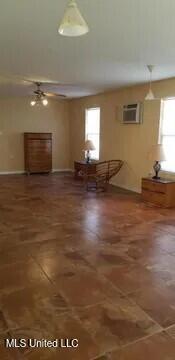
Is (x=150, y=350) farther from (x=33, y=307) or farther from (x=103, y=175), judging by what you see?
(x=103, y=175)

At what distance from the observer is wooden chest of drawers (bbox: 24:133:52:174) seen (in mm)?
9086

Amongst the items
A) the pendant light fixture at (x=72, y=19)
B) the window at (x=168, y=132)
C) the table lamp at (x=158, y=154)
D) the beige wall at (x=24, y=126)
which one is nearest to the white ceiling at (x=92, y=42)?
the window at (x=168, y=132)

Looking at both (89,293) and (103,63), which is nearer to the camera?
(89,293)

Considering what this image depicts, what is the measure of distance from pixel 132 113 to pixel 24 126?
4099 millimetres

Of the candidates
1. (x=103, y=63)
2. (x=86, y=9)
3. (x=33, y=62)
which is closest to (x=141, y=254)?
(x=86, y=9)

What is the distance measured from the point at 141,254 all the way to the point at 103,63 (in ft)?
9.67

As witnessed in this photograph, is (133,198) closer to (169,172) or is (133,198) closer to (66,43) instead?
(169,172)

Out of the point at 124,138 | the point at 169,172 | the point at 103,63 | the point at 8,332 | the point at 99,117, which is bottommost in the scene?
the point at 8,332

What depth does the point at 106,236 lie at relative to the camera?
3.88 meters

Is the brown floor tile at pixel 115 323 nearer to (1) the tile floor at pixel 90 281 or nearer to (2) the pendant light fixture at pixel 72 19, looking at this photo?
(1) the tile floor at pixel 90 281

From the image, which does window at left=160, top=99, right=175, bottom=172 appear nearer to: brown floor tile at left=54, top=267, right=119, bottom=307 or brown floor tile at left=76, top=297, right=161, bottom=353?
brown floor tile at left=54, top=267, right=119, bottom=307

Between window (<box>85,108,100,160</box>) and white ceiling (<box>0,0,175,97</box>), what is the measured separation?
8.55 feet

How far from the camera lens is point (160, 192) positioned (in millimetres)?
5473

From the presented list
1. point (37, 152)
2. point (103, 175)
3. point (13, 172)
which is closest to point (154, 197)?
point (103, 175)
